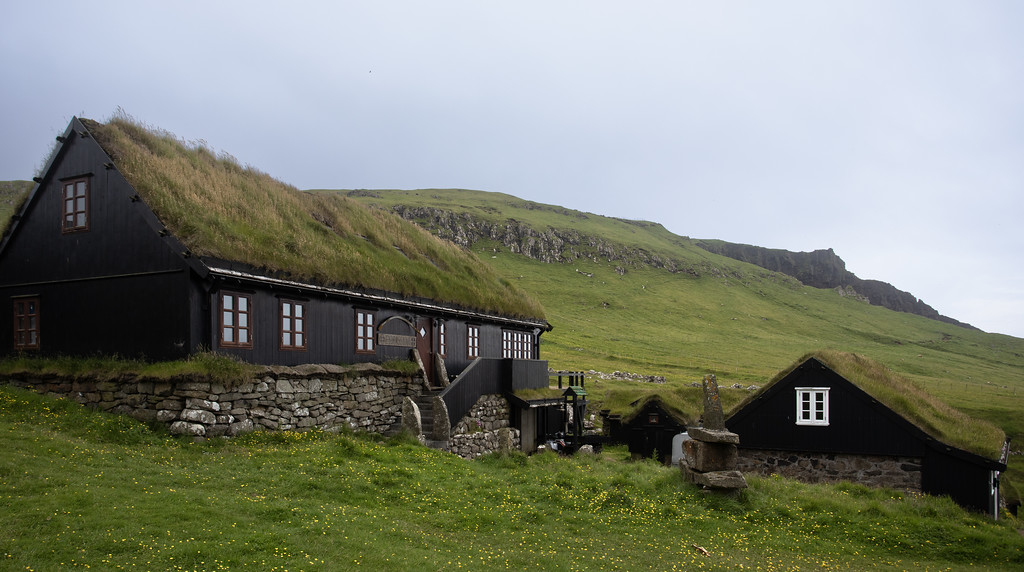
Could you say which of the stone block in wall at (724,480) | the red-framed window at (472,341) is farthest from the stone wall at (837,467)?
the red-framed window at (472,341)

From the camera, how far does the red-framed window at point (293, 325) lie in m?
19.9

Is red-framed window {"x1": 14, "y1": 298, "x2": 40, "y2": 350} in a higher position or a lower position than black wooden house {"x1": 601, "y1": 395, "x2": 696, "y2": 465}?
higher

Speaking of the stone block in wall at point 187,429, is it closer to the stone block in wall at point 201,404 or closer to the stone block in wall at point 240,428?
the stone block in wall at point 201,404

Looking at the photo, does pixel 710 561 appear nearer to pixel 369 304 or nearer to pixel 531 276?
pixel 369 304

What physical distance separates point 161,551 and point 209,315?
31.0ft

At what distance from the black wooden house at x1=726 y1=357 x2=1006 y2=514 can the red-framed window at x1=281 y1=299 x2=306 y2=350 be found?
1689 centimetres

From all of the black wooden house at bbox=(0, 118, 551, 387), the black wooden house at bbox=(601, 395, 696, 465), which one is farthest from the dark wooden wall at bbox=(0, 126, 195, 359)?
the black wooden house at bbox=(601, 395, 696, 465)

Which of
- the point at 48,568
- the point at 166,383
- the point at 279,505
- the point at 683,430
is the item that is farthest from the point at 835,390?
the point at 48,568

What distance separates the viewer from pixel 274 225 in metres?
21.6

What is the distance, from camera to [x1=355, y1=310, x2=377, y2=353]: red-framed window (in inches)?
906

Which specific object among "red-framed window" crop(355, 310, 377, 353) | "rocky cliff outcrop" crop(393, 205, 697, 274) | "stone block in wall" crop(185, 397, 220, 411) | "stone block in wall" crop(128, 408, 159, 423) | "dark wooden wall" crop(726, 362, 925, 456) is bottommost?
"dark wooden wall" crop(726, 362, 925, 456)

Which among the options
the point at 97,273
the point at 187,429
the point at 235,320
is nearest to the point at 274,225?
the point at 235,320

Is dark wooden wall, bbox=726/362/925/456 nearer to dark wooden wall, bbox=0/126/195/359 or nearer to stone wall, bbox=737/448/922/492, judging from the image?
stone wall, bbox=737/448/922/492

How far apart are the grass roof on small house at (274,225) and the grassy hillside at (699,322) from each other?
22.5 m
